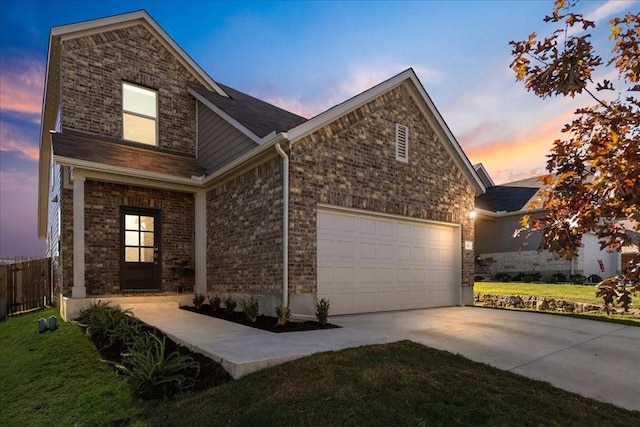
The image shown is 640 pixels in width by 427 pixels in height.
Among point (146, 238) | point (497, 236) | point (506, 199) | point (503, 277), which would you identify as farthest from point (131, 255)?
point (506, 199)

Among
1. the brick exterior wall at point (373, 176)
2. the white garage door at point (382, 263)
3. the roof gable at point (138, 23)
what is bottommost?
the white garage door at point (382, 263)

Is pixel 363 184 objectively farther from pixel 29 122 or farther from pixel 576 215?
pixel 29 122

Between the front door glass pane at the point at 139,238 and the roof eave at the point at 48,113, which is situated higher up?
the roof eave at the point at 48,113

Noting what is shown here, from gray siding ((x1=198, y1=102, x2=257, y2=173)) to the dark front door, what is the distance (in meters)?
2.18

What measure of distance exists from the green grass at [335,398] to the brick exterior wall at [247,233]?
3.58 metres

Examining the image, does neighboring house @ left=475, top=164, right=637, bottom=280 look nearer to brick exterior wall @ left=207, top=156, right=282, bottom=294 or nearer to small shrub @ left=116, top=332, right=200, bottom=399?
brick exterior wall @ left=207, top=156, right=282, bottom=294

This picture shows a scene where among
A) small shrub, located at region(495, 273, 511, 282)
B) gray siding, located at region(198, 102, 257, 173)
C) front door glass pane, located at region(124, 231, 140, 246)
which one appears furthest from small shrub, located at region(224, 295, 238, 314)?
small shrub, located at region(495, 273, 511, 282)

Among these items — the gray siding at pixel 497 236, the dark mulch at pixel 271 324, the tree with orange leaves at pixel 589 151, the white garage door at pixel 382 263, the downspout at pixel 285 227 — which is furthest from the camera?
the gray siding at pixel 497 236

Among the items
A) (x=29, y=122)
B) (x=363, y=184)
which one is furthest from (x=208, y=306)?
(x=29, y=122)

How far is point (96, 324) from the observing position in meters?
7.12

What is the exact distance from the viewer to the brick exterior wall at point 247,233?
27.7 ft

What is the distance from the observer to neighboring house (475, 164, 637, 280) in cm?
1844

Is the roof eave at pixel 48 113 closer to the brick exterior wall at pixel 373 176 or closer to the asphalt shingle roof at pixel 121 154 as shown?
the asphalt shingle roof at pixel 121 154

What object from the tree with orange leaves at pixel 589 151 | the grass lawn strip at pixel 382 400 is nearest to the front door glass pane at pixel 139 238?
the grass lawn strip at pixel 382 400
